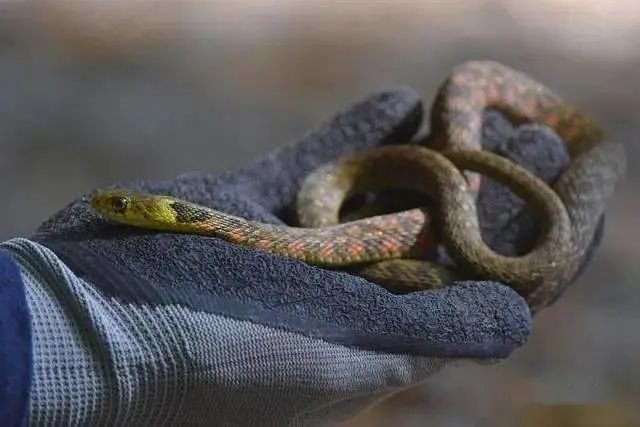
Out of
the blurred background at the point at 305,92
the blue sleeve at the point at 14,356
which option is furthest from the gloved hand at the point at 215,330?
the blurred background at the point at 305,92

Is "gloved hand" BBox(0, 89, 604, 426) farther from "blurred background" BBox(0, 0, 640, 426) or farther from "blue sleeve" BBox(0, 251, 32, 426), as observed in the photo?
"blurred background" BBox(0, 0, 640, 426)

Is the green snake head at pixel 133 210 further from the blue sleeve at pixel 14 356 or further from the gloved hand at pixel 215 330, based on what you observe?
the blue sleeve at pixel 14 356

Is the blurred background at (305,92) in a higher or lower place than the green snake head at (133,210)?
lower

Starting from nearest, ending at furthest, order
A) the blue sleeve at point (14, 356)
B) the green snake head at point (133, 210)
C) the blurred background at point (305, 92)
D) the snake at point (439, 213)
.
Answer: the blue sleeve at point (14, 356), the green snake head at point (133, 210), the snake at point (439, 213), the blurred background at point (305, 92)

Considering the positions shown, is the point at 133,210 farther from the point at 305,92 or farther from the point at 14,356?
the point at 305,92

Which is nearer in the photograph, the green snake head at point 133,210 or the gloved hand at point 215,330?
the gloved hand at point 215,330

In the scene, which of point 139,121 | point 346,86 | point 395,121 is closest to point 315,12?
point 346,86
